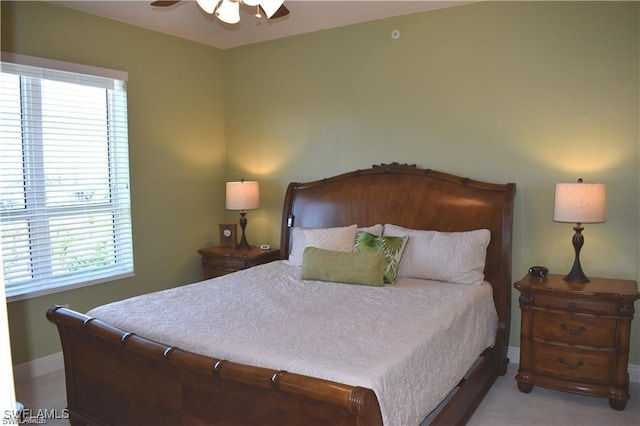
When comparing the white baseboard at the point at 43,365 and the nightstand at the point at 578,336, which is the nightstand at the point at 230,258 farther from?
the nightstand at the point at 578,336

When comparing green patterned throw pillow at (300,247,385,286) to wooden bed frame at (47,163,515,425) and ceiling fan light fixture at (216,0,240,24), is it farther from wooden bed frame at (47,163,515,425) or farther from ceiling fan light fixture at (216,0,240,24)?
ceiling fan light fixture at (216,0,240,24)

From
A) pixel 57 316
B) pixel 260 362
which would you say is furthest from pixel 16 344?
pixel 260 362

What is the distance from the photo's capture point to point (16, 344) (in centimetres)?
348

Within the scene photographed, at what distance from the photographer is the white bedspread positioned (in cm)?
200

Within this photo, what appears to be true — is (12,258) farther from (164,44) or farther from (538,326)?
(538,326)

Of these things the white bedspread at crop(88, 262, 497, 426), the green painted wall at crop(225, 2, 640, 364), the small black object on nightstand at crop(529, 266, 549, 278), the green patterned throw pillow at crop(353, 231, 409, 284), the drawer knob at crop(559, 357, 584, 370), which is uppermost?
the green painted wall at crop(225, 2, 640, 364)

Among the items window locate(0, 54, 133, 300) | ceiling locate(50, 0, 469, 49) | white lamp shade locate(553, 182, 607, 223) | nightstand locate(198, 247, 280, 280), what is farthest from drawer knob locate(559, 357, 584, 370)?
window locate(0, 54, 133, 300)

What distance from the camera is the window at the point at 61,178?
11.2 ft

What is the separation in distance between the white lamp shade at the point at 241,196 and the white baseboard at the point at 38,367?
1.83 m

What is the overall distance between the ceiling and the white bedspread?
6.83 ft

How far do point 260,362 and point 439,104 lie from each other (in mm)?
2613

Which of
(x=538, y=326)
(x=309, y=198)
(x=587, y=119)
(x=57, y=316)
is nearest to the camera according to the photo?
(x=57, y=316)

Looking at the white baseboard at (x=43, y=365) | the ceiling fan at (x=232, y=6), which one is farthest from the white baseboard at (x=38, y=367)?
the ceiling fan at (x=232, y=6)

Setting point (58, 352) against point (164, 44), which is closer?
point (58, 352)
